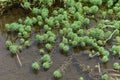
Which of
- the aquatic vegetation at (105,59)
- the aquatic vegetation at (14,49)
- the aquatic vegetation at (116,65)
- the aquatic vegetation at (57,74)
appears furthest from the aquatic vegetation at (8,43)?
the aquatic vegetation at (116,65)

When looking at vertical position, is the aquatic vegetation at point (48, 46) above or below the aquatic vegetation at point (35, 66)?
above

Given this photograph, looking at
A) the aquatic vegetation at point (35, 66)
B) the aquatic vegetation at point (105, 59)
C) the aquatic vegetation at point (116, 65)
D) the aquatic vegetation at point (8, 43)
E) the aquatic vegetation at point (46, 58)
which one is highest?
the aquatic vegetation at point (8, 43)

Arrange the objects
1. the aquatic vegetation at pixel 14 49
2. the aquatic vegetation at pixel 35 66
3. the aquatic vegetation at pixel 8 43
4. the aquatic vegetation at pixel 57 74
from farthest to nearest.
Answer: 1. the aquatic vegetation at pixel 8 43
2. the aquatic vegetation at pixel 14 49
3. the aquatic vegetation at pixel 35 66
4. the aquatic vegetation at pixel 57 74

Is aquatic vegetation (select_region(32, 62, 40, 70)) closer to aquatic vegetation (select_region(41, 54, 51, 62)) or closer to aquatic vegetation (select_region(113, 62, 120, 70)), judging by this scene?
aquatic vegetation (select_region(41, 54, 51, 62))

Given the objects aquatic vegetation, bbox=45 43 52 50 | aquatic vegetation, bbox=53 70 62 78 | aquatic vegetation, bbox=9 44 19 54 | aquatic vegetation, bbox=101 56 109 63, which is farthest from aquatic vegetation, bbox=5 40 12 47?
aquatic vegetation, bbox=101 56 109 63

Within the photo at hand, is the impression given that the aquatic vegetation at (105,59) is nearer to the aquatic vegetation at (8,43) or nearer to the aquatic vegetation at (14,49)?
the aquatic vegetation at (14,49)

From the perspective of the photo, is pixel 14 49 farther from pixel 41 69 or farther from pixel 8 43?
pixel 41 69

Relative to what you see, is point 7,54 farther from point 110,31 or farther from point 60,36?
point 110,31

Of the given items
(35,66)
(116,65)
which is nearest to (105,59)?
(116,65)

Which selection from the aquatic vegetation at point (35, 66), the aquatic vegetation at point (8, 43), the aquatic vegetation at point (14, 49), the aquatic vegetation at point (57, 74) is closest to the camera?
the aquatic vegetation at point (57, 74)

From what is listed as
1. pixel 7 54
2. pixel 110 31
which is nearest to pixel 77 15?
pixel 110 31

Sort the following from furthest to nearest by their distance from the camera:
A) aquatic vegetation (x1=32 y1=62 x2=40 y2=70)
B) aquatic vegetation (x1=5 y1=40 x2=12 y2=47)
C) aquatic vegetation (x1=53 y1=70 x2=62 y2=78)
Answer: aquatic vegetation (x1=5 y1=40 x2=12 y2=47) < aquatic vegetation (x1=32 y1=62 x2=40 y2=70) < aquatic vegetation (x1=53 y1=70 x2=62 y2=78)
